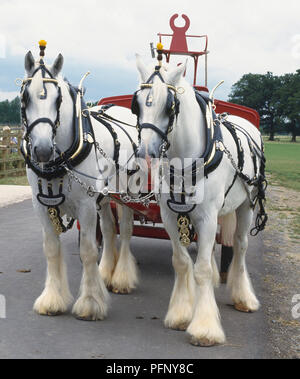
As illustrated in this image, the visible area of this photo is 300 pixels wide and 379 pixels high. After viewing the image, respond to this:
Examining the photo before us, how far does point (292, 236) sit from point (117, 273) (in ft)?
12.8

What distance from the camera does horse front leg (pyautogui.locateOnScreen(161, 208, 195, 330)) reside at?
4.51 meters

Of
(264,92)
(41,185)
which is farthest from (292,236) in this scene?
(264,92)

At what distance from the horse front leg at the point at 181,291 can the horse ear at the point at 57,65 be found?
5.26 feet

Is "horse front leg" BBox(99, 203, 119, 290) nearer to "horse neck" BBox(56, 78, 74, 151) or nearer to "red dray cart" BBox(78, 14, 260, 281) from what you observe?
"red dray cart" BBox(78, 14, 260, 281)

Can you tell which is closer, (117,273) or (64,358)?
(64,358)

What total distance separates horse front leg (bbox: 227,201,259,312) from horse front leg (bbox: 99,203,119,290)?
4.50ft

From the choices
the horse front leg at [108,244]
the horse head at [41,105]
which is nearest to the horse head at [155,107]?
the horse head at [41,105]

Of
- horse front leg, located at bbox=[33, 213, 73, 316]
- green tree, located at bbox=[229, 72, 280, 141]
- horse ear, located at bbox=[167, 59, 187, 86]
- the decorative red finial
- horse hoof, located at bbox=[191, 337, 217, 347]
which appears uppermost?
green tree, located at bbox=[229, 72, 280, 141]

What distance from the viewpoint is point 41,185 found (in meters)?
4.43

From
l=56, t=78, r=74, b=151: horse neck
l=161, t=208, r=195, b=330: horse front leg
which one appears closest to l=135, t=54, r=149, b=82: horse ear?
l=56, t=78, r=74, b=151: horse neck

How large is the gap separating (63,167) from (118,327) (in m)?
1.48

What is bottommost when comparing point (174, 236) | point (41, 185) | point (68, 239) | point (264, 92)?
point (68, 239)

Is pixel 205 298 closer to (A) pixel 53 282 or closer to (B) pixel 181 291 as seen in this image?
(B) pixel 181 291
